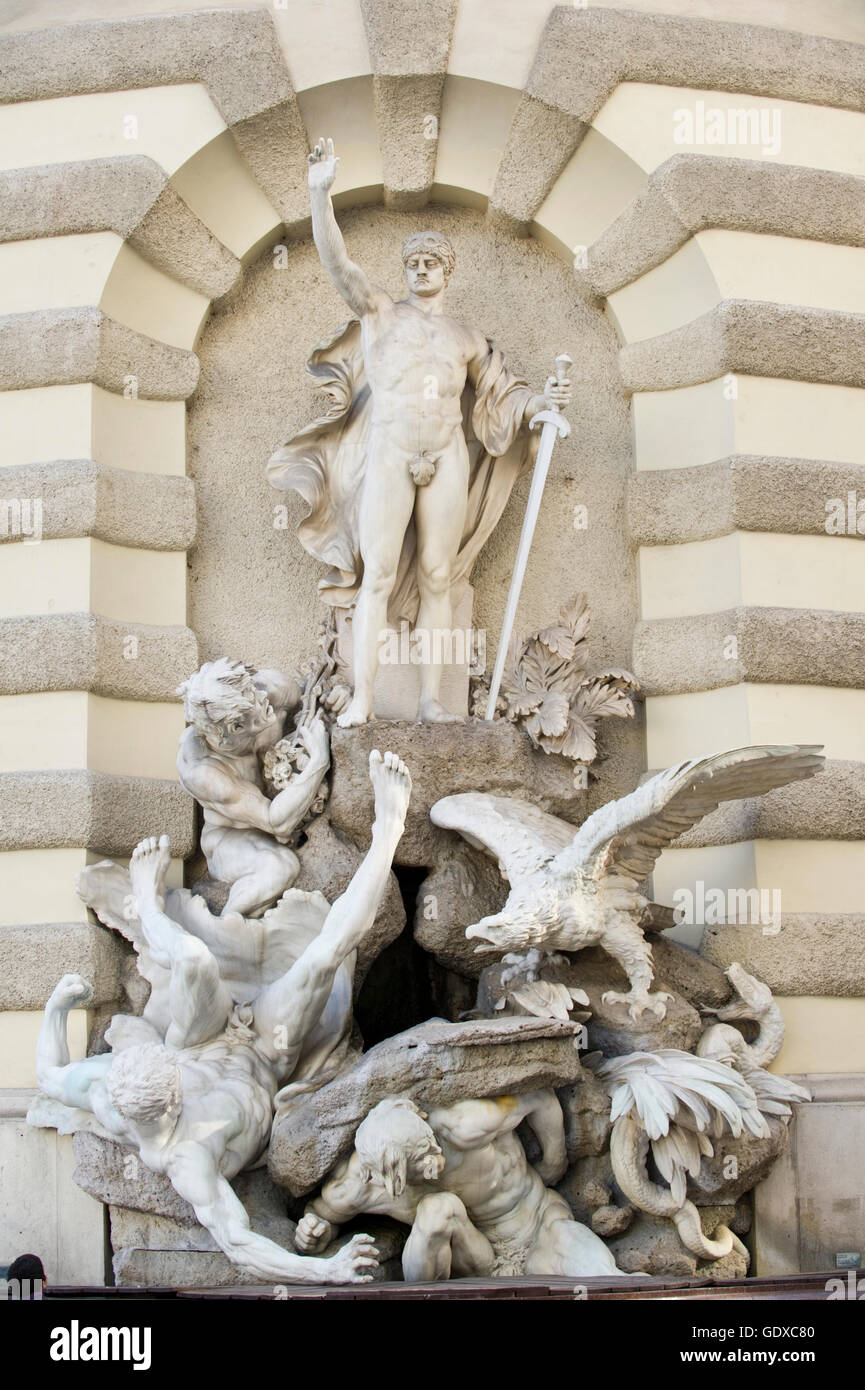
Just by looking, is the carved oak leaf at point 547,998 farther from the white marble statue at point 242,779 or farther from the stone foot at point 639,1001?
the white marble statue at point 242,779

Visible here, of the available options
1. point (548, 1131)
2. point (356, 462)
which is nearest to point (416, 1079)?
point (548, 1131)

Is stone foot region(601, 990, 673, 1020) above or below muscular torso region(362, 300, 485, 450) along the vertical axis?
below

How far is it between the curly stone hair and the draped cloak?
1.20 feet

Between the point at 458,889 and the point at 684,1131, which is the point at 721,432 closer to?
the point at 458,889

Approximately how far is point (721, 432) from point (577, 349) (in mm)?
878

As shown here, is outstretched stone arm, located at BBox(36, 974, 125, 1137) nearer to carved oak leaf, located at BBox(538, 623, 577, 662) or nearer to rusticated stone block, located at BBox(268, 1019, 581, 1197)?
rusticated stone block, located at BBox(268, 1019, 581, 1197)

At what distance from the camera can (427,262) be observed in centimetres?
675

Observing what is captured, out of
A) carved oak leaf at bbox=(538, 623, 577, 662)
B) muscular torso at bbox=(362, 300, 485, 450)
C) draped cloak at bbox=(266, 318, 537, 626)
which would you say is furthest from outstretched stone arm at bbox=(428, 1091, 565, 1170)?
muscular torso at bbox=(362, 300, 485, 450)

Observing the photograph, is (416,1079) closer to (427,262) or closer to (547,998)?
(547,998)

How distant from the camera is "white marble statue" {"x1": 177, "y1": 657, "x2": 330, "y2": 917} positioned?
623cm

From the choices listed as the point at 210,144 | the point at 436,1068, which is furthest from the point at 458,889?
→ the point at 210,144

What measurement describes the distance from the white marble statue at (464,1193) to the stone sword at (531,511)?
1791 millimetres

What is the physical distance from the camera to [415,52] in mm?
7238

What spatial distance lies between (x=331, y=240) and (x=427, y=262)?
1.67 ft
